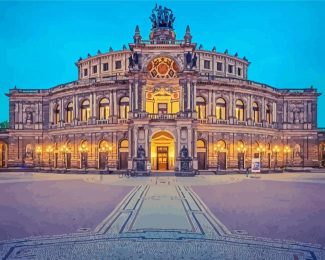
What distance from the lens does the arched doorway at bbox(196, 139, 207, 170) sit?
160ft

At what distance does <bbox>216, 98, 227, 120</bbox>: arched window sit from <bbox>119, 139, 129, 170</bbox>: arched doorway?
1580cm

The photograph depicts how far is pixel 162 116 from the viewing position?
44.5 m

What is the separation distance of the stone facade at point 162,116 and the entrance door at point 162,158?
173mm

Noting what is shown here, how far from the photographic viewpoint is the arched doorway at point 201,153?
160ft

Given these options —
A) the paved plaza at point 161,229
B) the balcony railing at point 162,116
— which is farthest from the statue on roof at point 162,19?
the paved plaza at point 161,229

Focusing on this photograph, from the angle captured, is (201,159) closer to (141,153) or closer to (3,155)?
(141,153)

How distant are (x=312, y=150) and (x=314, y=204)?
43073 mm

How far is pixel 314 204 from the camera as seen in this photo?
1864 centimetres

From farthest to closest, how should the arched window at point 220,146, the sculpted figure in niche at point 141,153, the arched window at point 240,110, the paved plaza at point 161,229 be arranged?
the arched window at point 240,110 → the arched window at point 220,146 → the sculpted figure in niche at point 141,153 → the paved plaza at point 161,229

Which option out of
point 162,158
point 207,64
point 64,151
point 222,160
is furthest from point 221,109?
point 64,151

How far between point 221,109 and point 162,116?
38.6 ft

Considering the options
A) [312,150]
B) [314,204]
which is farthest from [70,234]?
[312,150]

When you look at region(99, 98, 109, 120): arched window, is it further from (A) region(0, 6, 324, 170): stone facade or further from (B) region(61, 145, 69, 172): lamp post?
(B) region(61, 145, 69, 172): lamp post

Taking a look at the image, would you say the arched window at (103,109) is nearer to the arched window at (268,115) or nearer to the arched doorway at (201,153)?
the arched doorway at (201,153)
